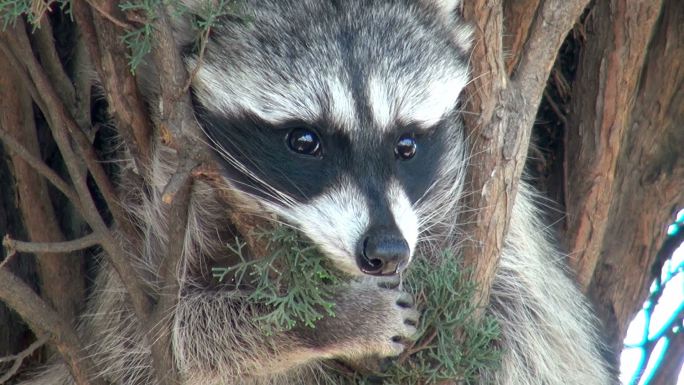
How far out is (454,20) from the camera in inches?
159

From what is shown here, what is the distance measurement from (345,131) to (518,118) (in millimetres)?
650

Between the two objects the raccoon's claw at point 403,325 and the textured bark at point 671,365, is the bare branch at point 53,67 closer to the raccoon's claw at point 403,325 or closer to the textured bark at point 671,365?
the raccoon's claw at point 403,325

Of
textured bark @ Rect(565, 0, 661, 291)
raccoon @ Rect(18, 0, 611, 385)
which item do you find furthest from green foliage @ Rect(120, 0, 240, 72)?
textured bark @ Rect(565, 0, 661, 291)

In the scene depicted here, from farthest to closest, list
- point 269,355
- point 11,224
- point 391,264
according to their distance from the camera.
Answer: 1. point 11,224
2. point 269,355
3. point 391,264

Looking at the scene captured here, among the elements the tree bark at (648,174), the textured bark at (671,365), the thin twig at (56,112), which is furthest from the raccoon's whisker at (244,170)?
the textured bark at (671,365)

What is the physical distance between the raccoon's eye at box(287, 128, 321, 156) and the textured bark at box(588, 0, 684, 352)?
1.74m

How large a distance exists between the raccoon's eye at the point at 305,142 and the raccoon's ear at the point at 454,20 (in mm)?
756

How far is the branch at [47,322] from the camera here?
3738 millimetres

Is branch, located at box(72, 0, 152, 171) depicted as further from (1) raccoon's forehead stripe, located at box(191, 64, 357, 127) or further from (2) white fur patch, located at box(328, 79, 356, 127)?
(2) white fur patch, located at box(328, 79, 356, 127)

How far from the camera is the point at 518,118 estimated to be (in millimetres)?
3762

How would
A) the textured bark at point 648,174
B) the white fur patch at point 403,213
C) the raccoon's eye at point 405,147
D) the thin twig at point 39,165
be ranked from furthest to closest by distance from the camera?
the textured bark at point 648,174
the thin twig at point 39,165
the raccoon's eye at point 405,147
the white fur patch at point 403,213

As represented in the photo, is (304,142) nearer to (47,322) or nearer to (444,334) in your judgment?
(444,334)

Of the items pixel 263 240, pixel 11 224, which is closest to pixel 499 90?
pixel 263 240

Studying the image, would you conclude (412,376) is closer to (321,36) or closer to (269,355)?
(269,355)
